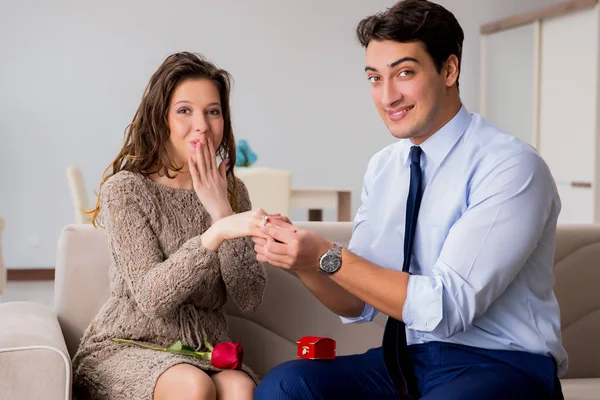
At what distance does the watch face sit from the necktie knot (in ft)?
1.01

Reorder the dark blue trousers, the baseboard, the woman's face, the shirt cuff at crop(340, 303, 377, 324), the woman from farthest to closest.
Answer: the baseboard, the woman's face, the shirt cuff at crop(340, 303, 377, 324), the woman, the dark blue trousers

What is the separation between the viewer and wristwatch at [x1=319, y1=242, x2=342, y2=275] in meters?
1.65

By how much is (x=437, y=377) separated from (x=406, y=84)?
0.59 m

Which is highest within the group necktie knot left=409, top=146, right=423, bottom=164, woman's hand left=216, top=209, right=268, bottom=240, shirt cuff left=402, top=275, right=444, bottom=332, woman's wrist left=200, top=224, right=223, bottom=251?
necktie knot left=409, top=146, right=423, bottom=164

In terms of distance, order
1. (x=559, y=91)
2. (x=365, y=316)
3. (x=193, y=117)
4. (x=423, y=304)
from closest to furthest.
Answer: (x=423, y=304) < (x=365, y=316) < (x=193, y=117) < (x=559, y=91)

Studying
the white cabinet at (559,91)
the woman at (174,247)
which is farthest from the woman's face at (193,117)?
the white cabinet at (559,91)

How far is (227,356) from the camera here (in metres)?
1.85

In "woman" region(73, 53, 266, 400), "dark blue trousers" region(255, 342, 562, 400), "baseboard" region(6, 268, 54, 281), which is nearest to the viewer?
"dark blue trousers" region(255, 342, 562, 400)

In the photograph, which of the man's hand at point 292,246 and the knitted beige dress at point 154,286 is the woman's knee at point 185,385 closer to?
the knitted beige dress at point 154,286

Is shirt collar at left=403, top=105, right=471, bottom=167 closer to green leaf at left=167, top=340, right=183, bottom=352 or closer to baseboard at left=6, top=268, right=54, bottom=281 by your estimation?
green leaf at left=167, top=340, right=183, bottom=352

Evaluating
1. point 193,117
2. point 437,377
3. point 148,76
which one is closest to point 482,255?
point 437,377

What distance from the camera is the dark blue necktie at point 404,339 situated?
1.74 m

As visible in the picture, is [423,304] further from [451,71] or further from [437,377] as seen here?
[451,71]

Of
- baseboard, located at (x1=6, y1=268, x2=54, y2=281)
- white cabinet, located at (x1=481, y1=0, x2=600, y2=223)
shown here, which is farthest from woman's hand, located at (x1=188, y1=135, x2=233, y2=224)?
baseboard, located at (x1=6, y1=268, x2=54, y2=281)
